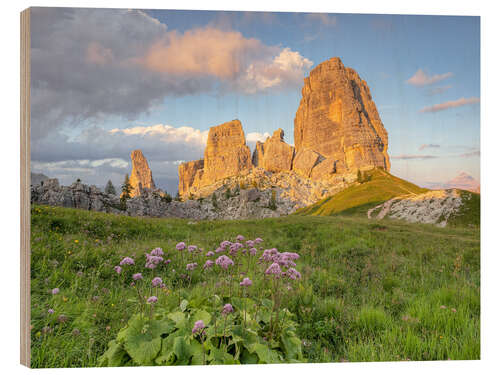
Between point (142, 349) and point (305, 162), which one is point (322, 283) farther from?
point (305, 162)

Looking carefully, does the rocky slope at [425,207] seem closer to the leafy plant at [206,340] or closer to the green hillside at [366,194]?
the green hillside at [366,194]

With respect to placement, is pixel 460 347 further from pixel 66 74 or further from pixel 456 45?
pixel 66 74

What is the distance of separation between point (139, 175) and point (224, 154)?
1.55 m

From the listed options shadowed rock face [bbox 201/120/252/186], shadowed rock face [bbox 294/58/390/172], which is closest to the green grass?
shadowed rock face [bbox 201/120/252/186]

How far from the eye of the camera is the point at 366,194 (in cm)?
648

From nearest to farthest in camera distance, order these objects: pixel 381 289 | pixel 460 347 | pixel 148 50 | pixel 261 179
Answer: pixel 460 347, pixel 381 289, pixel 148 50, pixel 261 179

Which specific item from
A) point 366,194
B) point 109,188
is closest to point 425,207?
point 366,194

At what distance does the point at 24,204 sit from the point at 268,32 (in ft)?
14.8

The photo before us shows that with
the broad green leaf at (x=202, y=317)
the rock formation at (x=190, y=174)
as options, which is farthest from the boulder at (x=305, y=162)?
the broad green leaf at (x=202, y=317)

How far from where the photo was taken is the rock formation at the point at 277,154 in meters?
5.09

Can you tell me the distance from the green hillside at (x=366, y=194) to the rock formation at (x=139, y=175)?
351 cm

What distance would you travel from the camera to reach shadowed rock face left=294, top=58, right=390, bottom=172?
189 inches

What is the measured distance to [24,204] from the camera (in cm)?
362
